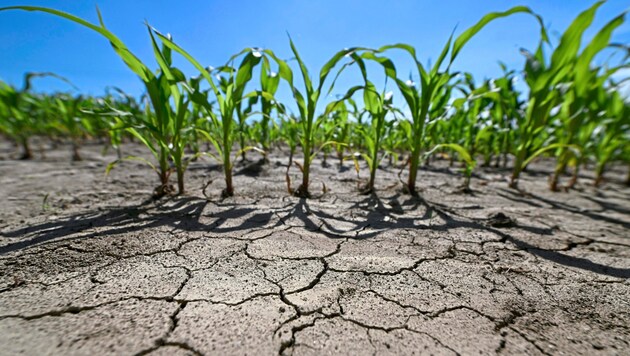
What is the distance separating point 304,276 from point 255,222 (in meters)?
0.47

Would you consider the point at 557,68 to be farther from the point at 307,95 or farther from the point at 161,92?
the point at 161,92

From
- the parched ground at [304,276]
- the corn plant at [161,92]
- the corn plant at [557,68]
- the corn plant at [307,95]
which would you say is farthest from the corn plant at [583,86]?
the corn plant at [161,92]

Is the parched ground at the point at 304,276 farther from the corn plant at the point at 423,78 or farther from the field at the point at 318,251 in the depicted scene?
the corn plant at the point at 423,78

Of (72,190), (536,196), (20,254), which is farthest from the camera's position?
(536,196)

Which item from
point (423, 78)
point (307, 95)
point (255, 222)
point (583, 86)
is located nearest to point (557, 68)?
point (583, 86)

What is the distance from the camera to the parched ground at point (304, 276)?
1.81 ft

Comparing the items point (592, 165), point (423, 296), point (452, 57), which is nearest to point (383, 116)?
point (452, 57)

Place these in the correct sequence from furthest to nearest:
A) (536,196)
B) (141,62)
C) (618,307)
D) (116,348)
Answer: (536,196), (141,62), (618,307), (116,348)

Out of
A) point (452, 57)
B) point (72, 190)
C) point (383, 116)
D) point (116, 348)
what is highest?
point (452, 57)

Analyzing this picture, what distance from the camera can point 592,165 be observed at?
3746mm

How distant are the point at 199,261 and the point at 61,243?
1.70 ft

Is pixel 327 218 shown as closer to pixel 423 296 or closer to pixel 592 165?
pixel 423 296

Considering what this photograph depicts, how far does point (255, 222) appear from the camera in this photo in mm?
1173

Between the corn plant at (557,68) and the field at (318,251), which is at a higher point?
the corn plant at (557,68)
